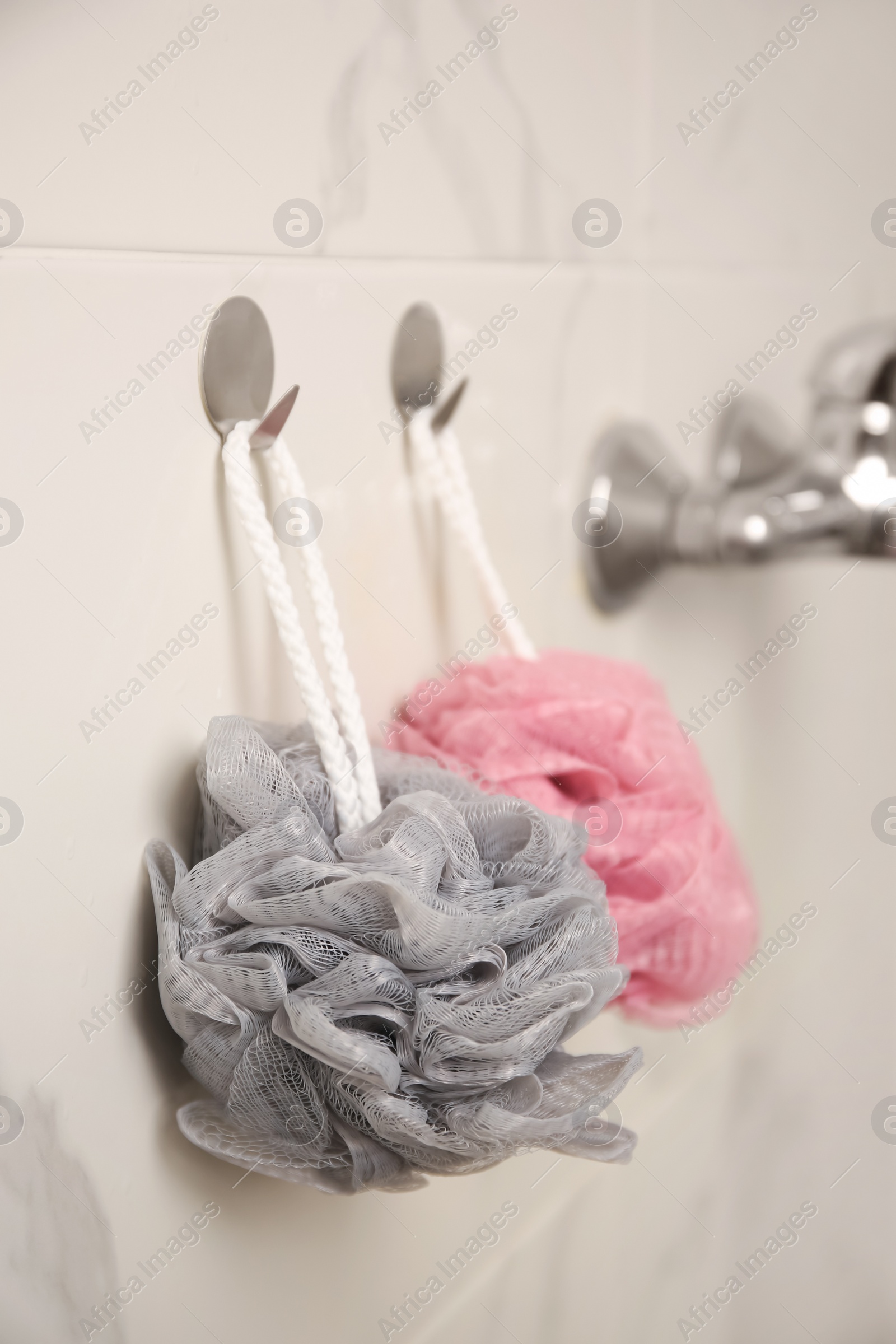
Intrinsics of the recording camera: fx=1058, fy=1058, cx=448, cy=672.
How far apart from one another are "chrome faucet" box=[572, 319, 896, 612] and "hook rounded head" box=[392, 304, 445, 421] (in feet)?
0.42

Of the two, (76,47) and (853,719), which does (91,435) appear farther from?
(853,719)

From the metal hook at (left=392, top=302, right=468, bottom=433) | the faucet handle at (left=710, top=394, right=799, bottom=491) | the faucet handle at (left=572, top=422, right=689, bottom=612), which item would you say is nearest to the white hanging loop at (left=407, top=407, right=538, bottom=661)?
the metal hook at (left=392, top=302, right=468, bottom=433)

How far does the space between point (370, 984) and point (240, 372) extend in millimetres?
153

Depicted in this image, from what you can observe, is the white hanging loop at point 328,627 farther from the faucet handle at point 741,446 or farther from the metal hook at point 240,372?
the faucet handle at point 741,446

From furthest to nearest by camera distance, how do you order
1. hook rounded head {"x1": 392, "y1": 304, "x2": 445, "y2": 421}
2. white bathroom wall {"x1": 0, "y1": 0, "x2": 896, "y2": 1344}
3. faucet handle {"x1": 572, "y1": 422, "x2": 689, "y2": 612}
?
faucet handle {"x1": 572, "y1": 422, "x2": 689, "y2": 612}
hook rounded head {"x1": 392, "y1": 304, "x2": 445, "y2": 421}
white bathroom wall {"x1": 0, "y1": 0, "x2": 896, "y2": 1344}

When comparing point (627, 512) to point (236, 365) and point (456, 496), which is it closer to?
point (456, 496)

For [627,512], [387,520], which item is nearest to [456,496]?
[387,520]

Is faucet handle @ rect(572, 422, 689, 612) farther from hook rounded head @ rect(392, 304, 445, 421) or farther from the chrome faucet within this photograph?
hook rounded head @ rect(392, 304, 445, 421)

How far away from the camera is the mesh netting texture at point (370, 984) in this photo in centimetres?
23

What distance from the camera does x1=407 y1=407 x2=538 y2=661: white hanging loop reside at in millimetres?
354

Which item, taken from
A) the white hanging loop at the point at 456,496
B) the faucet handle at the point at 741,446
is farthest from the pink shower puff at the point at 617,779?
the faucet handle at the point at 741,446

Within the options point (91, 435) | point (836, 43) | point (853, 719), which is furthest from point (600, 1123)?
point (836, 43)

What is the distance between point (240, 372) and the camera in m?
0.27

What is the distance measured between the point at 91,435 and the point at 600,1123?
204mm
